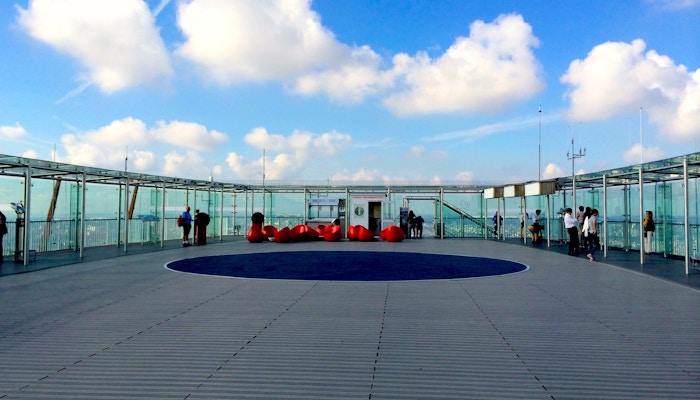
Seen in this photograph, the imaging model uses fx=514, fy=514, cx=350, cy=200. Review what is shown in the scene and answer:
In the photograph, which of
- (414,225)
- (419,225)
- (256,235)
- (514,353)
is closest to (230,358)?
(514,353)

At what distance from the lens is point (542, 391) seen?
4.55 metres

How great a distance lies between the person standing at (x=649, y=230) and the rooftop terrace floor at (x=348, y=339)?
24.4 ft

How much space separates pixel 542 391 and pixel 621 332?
2842mm

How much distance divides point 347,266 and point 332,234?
11.6m

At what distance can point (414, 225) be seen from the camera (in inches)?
1176

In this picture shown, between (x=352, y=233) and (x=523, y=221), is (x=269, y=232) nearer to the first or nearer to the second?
(x=352, y=233)

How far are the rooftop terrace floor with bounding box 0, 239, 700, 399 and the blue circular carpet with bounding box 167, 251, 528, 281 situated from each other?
127 cm

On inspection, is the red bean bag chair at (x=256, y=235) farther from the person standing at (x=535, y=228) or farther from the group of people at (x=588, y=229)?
the group of people at (x=588, y=229)

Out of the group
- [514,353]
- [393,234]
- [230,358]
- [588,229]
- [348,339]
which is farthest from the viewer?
[393,234]

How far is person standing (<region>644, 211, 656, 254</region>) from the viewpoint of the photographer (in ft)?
59.4

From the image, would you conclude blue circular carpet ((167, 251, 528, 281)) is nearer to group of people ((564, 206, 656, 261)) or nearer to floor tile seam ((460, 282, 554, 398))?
group of people ((564, 206, 656, 261))

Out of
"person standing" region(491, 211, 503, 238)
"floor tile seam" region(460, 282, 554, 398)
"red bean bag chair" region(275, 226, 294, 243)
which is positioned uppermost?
"person standing" region(491, 211, 503, 238)

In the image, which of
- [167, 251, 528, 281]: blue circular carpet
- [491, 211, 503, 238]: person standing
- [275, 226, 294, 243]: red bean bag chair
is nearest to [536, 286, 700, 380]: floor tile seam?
[167, 251, 528, 281]: blue circular carpet

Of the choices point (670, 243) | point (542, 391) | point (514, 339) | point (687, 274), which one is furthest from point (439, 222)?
point (542, 391)
